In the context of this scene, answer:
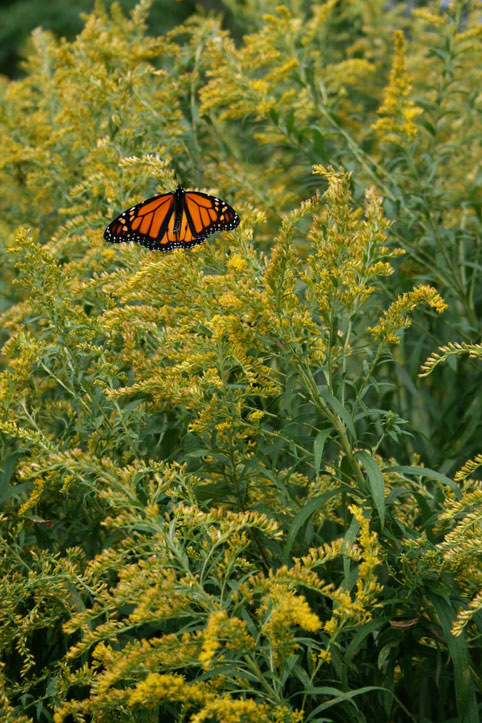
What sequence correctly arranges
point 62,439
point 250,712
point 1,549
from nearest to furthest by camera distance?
point 250,712
point 1,549
point 62,439

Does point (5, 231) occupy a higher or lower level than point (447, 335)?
higher

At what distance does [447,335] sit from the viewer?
327 centimetres

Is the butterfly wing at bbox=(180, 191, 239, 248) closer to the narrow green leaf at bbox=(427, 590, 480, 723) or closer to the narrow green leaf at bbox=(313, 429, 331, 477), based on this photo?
the narrow green leaf at bbox=(313, 429, 331, 477)

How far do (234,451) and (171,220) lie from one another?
0.92 m

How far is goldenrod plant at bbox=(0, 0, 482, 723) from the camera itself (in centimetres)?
170

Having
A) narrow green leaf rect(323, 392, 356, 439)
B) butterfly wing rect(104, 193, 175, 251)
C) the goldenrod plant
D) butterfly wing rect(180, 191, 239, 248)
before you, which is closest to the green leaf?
the goldenrod plant

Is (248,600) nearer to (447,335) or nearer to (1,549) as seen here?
(1,549)

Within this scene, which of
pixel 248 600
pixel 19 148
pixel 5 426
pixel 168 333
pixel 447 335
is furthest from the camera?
pixel 19 148

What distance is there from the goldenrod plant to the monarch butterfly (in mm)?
113

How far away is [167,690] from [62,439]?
1.16 metres

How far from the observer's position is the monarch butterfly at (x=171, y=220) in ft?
8.11

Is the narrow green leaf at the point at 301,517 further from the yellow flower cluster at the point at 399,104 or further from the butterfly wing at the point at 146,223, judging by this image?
the yellow flower cluster at the point at 399,104

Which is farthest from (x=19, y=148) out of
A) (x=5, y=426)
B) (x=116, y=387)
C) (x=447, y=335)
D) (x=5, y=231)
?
(x=447, y=335)

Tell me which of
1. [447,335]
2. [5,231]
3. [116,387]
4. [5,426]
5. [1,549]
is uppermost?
[5,231]
